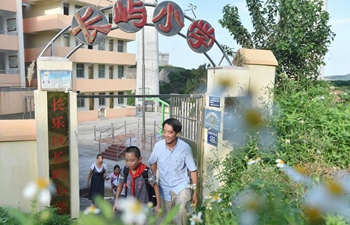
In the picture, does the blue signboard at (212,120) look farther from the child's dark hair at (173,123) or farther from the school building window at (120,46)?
the school building window at (120,46)

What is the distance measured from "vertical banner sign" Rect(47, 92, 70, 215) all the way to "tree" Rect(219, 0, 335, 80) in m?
4.30

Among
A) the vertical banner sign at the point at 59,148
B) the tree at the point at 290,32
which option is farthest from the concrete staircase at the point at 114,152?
the vertical banner sign at the point at 59,148

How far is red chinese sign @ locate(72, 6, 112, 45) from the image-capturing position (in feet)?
11.2

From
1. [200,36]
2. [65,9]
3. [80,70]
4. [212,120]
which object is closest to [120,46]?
[80,70]

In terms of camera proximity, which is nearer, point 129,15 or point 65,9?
point 129,15

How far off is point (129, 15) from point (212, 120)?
5.65ft

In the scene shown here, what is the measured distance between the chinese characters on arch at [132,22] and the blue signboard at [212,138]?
1.18m

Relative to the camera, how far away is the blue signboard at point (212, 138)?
4117 millimetres

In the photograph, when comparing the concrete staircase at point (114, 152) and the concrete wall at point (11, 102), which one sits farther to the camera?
the concrete wall at point (11, 102)

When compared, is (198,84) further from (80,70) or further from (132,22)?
(80,70)

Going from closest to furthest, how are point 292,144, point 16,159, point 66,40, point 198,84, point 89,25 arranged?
point 16,159 < point 292,144 < point 89,25 < point 198,84 < point 66,40

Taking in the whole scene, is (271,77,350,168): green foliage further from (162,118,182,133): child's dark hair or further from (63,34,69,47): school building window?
(63,34,69,47): school building window

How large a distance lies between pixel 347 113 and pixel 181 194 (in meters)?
2.11

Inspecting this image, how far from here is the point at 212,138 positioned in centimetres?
418
